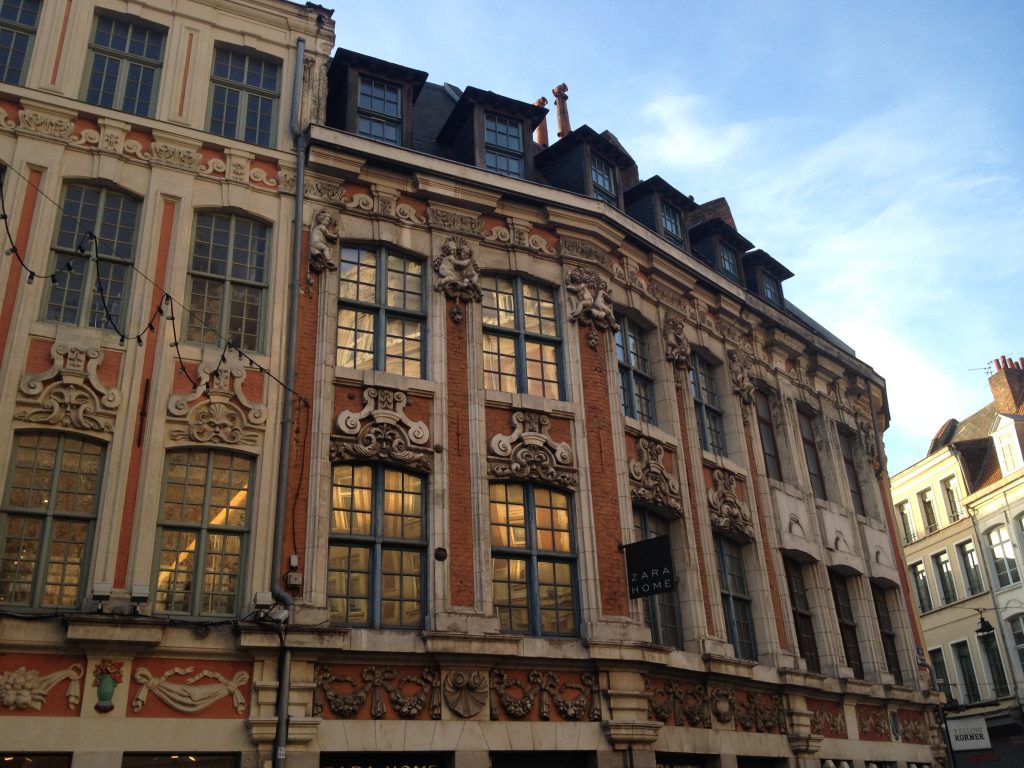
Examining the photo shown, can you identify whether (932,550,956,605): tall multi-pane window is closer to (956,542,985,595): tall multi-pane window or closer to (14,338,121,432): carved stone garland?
(956,542,985,595): tall multi-pane window

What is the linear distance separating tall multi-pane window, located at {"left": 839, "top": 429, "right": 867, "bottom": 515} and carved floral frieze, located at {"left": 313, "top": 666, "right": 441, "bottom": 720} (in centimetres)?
1471

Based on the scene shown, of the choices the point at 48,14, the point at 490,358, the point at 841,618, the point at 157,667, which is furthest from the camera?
the point at 841,618

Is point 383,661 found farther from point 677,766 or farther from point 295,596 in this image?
point 677,766

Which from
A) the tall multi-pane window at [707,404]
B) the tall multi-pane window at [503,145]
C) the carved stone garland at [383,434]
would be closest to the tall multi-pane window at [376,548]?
the carved stone garland at [383,434]

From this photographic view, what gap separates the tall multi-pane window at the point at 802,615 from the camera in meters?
20.3

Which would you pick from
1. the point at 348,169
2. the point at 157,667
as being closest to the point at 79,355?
the point at 157,667

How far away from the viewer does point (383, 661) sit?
521 inches

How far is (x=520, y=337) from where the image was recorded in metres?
17.0

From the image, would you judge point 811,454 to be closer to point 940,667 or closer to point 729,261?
point 729,261

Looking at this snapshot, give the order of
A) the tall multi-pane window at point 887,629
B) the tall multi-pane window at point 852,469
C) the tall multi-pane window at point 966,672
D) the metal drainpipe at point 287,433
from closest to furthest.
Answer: the metal drainpipe at point 287,433 < the tall multi-pane window at point 887,629 < the tall multi-pane window at point 852,469 < the tall multi-pane window at point 966,672

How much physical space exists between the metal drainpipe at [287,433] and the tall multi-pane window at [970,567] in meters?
31.0

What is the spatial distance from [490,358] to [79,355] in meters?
6.44

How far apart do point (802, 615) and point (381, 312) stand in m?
11.3

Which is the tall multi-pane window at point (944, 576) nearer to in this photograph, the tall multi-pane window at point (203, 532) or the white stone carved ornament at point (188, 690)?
the tall multi-pane window at point (203, 532)
